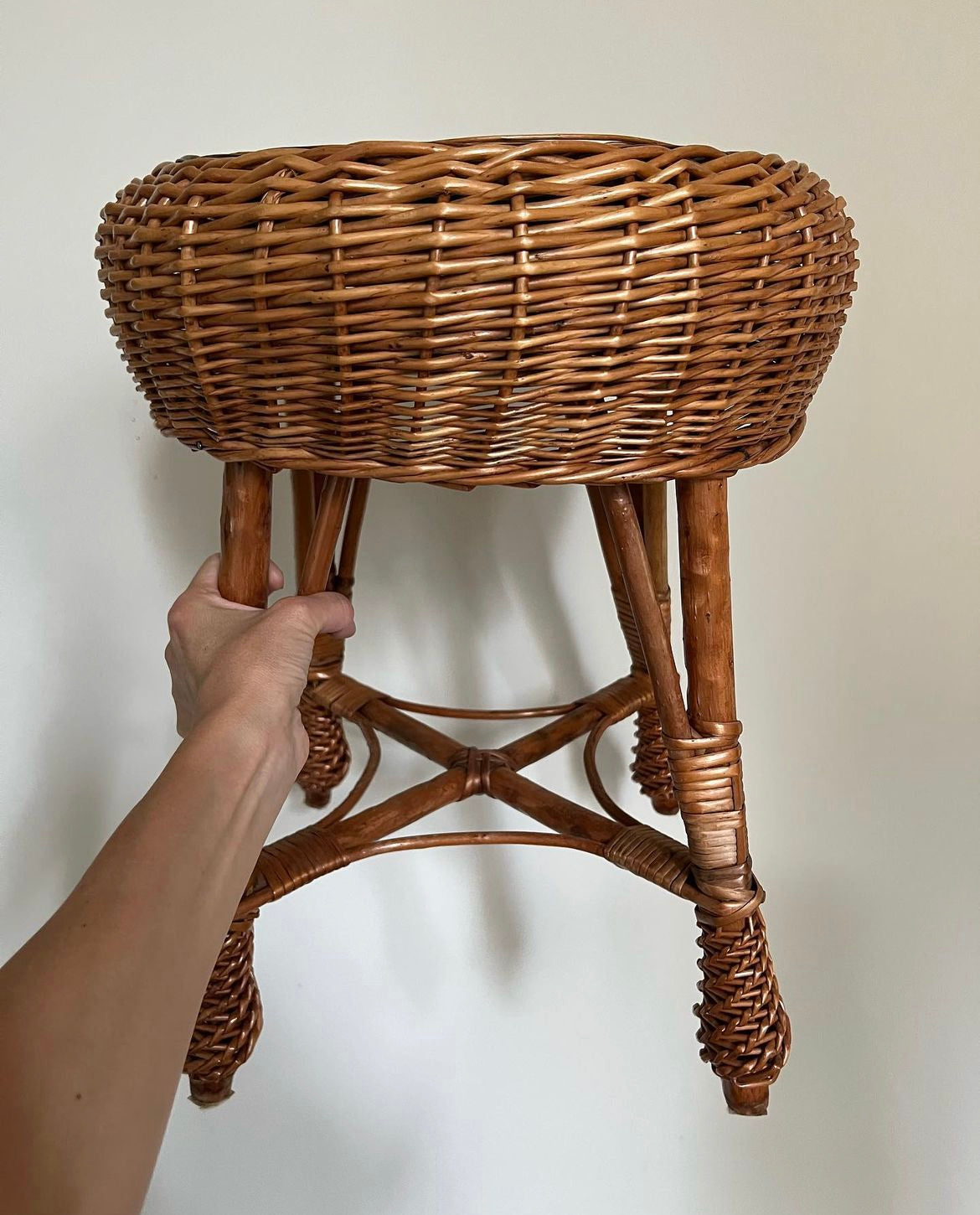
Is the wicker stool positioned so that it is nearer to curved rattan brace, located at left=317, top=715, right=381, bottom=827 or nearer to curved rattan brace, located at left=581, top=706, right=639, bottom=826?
curved rattan brace, located at left=581, top=706, right=639, bottom=826

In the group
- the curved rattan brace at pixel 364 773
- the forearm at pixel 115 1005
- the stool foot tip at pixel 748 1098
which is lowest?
the stool foot tip at pixel 748 1098

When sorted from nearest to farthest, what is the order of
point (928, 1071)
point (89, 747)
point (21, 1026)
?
point (21, 1026)
point (928, 1071)
point (89, 747)

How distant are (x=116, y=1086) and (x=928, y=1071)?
958 mm

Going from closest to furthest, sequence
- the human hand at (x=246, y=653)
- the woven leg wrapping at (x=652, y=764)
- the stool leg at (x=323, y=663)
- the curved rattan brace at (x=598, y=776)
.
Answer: the human hand at (x=246, y=653), the curved rattan brace at (x=598, y=776), the stool leg at (x=323, y=663), the woven leg wrapping at (x=652, y=764)

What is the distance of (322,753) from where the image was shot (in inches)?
45.0

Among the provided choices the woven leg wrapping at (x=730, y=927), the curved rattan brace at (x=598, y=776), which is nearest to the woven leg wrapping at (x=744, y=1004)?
the woven leg wrapping at (x=730, y=927)

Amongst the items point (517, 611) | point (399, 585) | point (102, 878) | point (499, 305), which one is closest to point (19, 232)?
point (399, 585)

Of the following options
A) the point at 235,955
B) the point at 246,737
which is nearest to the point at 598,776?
the point at 235,955

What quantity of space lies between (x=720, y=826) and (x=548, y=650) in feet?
1.87

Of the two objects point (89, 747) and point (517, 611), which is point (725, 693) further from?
point (89, 747)

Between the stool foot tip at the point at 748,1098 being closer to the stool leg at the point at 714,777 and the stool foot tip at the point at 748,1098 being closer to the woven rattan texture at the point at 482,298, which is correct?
the stool leg at the point at 714,777

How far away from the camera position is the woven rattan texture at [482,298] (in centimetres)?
53

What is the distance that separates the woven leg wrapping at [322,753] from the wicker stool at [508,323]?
382 mm

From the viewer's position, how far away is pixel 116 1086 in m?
0.37
